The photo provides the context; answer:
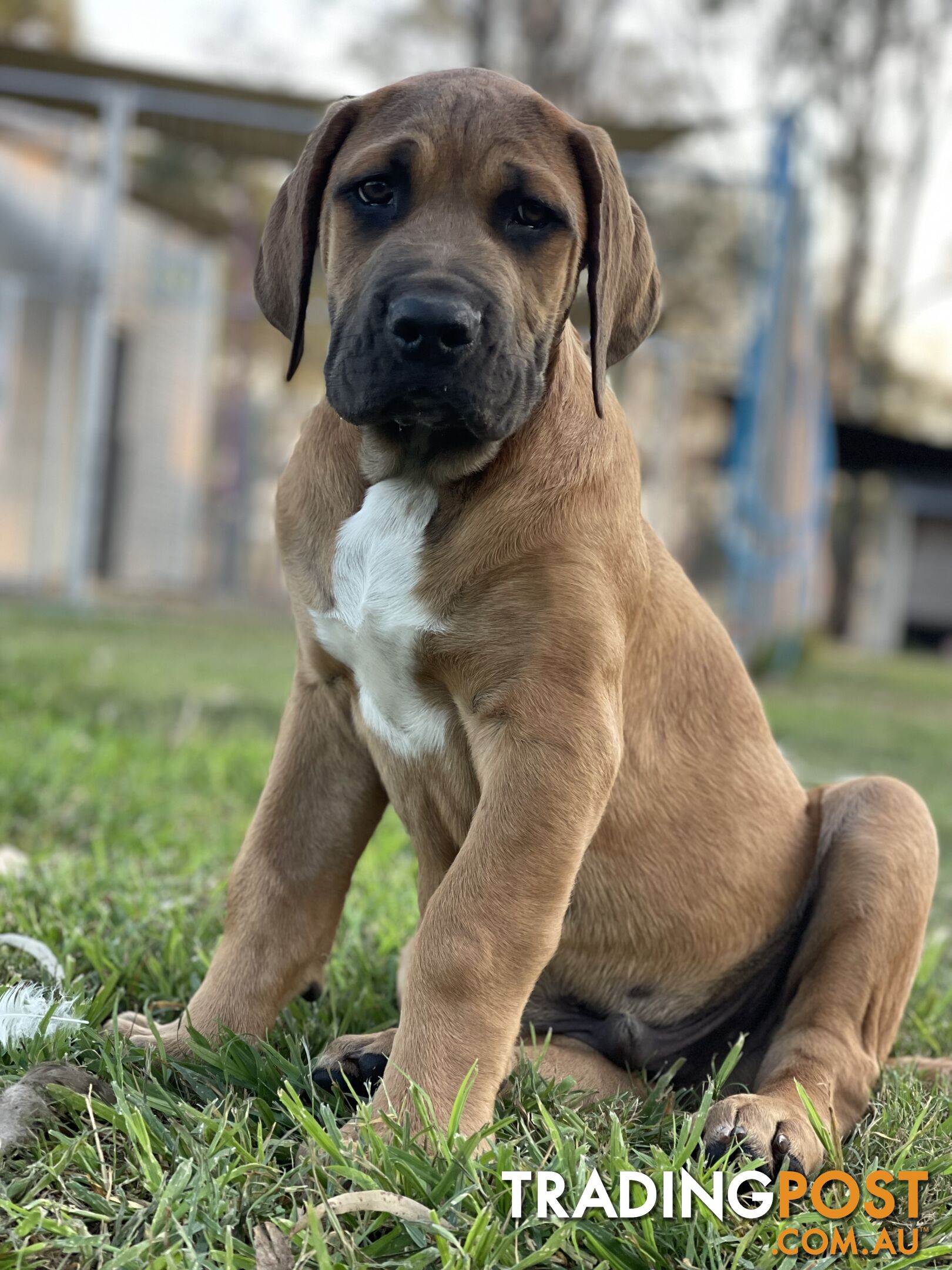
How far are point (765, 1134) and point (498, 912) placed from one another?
575 mm

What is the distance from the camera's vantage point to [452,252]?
209cm

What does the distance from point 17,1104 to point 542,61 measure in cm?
2247

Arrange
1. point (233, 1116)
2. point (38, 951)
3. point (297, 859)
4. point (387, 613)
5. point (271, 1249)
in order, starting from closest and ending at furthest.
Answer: point (271, 1249) → point (233, 1116) → point (387, 613) → point (297, 859) → point (38, 951)

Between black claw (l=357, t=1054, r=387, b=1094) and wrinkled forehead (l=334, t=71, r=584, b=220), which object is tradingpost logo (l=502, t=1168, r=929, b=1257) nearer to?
black claw (l=357, t=1054, r=387, b=1094)

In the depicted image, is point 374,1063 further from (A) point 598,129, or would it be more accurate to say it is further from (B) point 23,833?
(B) point 23,833

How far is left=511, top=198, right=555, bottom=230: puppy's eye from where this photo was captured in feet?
7.22

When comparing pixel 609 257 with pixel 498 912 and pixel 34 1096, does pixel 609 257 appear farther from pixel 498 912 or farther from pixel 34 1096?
pixel 34 1096

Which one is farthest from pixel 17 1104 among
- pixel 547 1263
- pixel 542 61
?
pixel 542 61

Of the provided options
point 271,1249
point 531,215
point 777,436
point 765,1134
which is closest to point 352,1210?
point 271,1249

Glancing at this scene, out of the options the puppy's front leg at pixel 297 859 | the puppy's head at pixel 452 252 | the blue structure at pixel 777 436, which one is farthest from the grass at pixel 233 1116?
the blue structure at pixel 777 436

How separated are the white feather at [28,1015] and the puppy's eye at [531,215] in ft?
5.13

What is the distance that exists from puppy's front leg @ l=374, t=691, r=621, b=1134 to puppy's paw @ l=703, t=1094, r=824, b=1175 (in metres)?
0.36

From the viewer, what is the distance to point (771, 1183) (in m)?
1.99

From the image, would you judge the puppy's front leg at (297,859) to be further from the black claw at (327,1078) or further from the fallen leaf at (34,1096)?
the fallen leaf at (34,1096)
